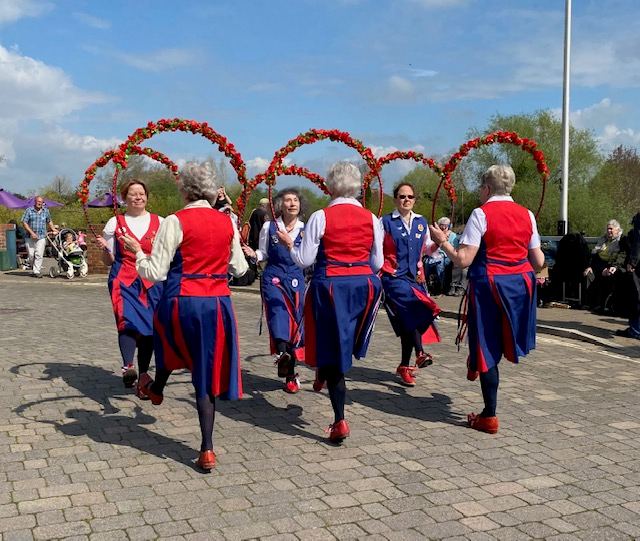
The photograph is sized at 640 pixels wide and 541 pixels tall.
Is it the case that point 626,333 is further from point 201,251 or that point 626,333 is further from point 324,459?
point 201,251

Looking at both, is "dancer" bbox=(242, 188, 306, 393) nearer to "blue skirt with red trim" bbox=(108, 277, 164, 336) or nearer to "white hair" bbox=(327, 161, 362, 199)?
"blue skirt with red trim" bbox=(108, 277, 164, 336)

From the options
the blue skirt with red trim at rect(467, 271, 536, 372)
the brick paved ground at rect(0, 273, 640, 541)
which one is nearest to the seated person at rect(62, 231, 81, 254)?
the brick paved ground at rect(0, 273, 640, 541)

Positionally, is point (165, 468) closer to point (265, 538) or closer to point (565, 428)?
point (265, 538)

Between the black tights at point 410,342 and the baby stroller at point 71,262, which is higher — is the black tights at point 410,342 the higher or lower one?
the lower one

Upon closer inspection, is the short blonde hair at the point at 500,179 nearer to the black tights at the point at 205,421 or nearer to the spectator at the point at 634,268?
the black tights at the point at 205,421

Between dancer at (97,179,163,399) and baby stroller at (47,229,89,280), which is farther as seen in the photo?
baby stroller at (47,229,89,280)

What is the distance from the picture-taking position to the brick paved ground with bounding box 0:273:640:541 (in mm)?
3574

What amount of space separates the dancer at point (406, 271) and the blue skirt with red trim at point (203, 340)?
2.43 m

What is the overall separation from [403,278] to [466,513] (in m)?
3.07

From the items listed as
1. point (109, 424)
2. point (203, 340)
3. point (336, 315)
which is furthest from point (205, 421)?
point (109, 424)

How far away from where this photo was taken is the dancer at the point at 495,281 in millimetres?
5059

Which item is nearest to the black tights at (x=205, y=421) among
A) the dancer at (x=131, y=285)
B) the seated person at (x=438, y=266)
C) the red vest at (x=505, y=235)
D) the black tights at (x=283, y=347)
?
the dancer at (x=131, y=285)

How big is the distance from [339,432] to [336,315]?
776 mm

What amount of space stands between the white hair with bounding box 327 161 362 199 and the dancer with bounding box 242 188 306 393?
1.40 metres
